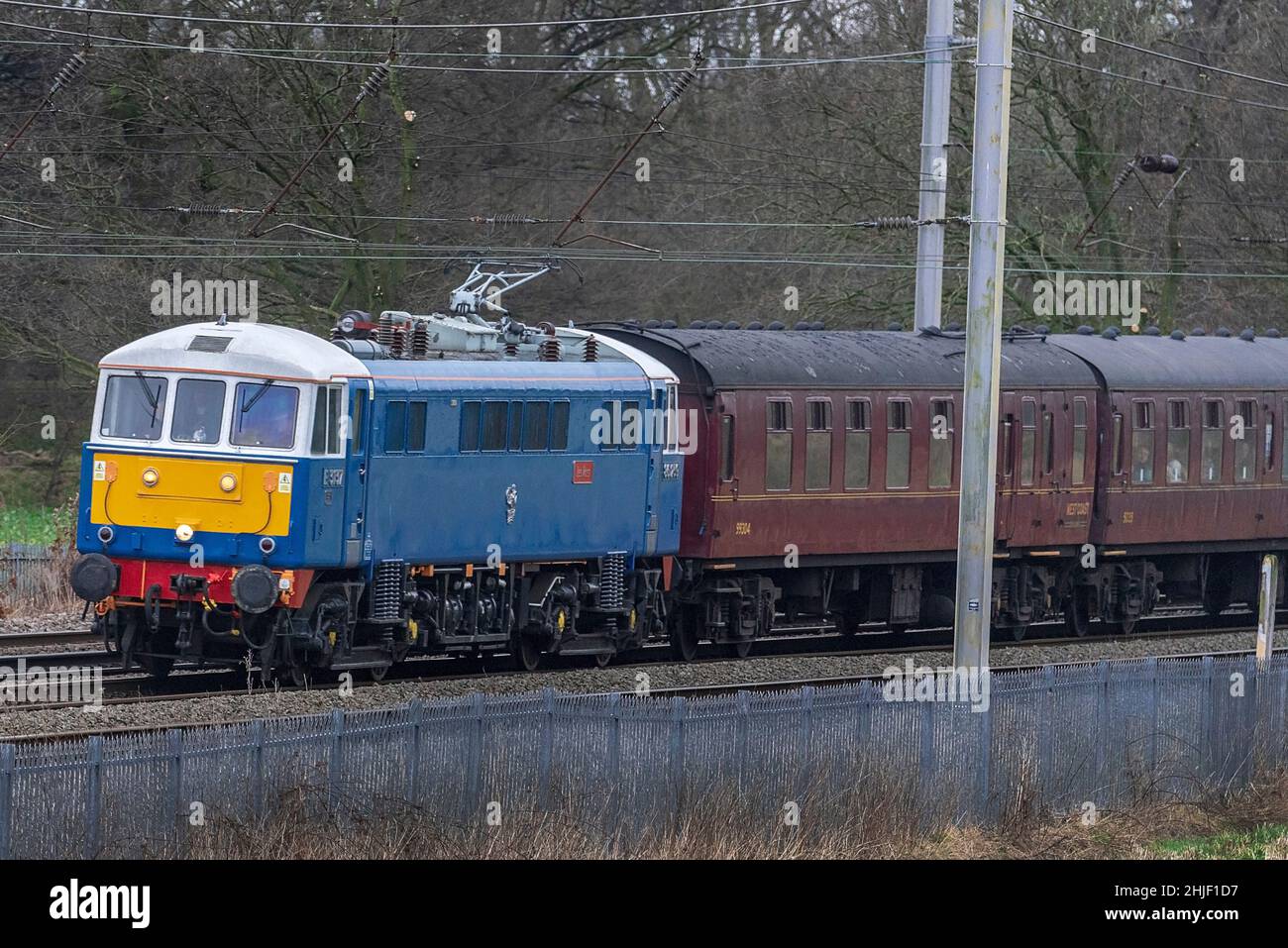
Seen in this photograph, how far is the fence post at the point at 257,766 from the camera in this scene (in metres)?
12.5

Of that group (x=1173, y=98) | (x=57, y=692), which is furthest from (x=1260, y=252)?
(x=57, y=692)

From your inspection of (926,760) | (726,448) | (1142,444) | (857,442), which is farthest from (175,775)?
(1142,444)

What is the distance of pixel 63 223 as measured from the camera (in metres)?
29.1

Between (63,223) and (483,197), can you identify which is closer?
(63,223)

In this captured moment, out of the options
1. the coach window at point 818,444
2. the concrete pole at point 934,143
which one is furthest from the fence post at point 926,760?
the concrete pole at point 934,143

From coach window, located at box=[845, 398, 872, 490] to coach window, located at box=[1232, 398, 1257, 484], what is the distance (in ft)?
22.1

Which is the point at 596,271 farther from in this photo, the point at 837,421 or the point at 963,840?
the point at 963,840

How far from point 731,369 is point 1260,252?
18705 mm

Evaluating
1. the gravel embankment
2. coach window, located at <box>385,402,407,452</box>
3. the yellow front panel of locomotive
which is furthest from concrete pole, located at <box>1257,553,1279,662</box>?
the yellow front panel of locomotive

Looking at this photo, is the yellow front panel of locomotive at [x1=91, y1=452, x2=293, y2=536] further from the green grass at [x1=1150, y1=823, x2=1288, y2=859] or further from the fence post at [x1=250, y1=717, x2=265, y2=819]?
the green grass at [x1=1150, y1=823, x2=1288, y2=859]

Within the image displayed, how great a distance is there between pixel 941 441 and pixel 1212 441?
5.08 metres

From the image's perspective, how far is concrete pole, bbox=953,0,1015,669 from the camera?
16.0 metres

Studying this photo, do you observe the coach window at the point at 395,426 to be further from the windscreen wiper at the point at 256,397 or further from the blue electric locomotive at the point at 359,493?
the windscreen wiper at the point at 256,397

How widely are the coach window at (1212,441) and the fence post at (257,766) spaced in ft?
57.5
